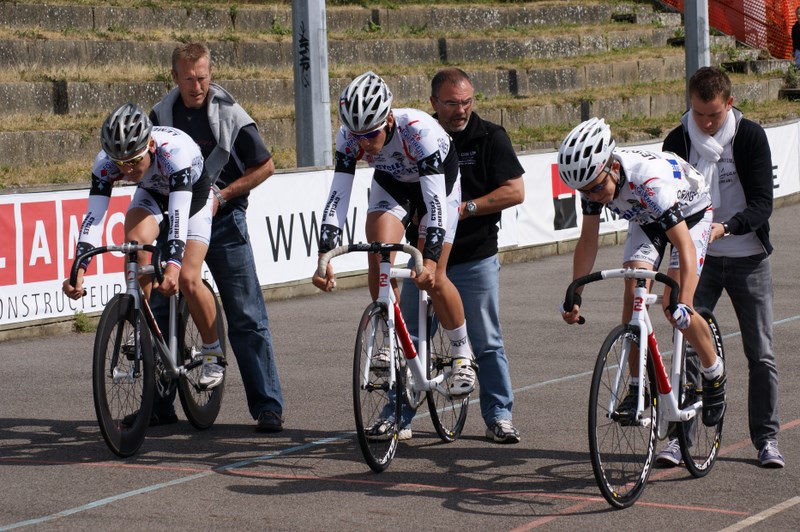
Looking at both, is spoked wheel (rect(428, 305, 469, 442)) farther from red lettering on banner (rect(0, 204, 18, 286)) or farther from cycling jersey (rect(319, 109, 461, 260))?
red lettering on banner (rect(0, 204, 18, 286))

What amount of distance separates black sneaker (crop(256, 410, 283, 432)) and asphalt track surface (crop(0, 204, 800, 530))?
74mm

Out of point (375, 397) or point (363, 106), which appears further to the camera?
point (375, 397)

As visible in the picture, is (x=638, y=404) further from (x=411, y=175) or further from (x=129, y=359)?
(x=129, y=359)

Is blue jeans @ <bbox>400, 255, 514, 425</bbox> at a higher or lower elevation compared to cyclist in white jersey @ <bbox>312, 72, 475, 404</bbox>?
lower

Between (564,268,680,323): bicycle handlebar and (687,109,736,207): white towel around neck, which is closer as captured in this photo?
(564,268,680,323): bicycle handlebar

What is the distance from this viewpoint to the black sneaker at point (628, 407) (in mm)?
6277

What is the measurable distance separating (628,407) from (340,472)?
167cm

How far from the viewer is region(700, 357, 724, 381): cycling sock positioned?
685 centimetres

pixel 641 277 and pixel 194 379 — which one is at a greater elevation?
pixel 641 277

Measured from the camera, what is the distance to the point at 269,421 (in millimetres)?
8125

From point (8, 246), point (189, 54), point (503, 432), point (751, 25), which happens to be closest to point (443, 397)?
point (503, 432)

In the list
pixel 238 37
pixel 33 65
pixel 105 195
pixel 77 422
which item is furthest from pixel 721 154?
pixel 238 37

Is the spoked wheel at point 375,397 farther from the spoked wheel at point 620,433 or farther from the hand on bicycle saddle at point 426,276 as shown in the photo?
the spoked wheel at point 620,433

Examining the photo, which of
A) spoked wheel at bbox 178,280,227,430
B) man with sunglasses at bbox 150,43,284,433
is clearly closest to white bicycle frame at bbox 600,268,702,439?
man with sunglasses at bbox 150,43,284,433
